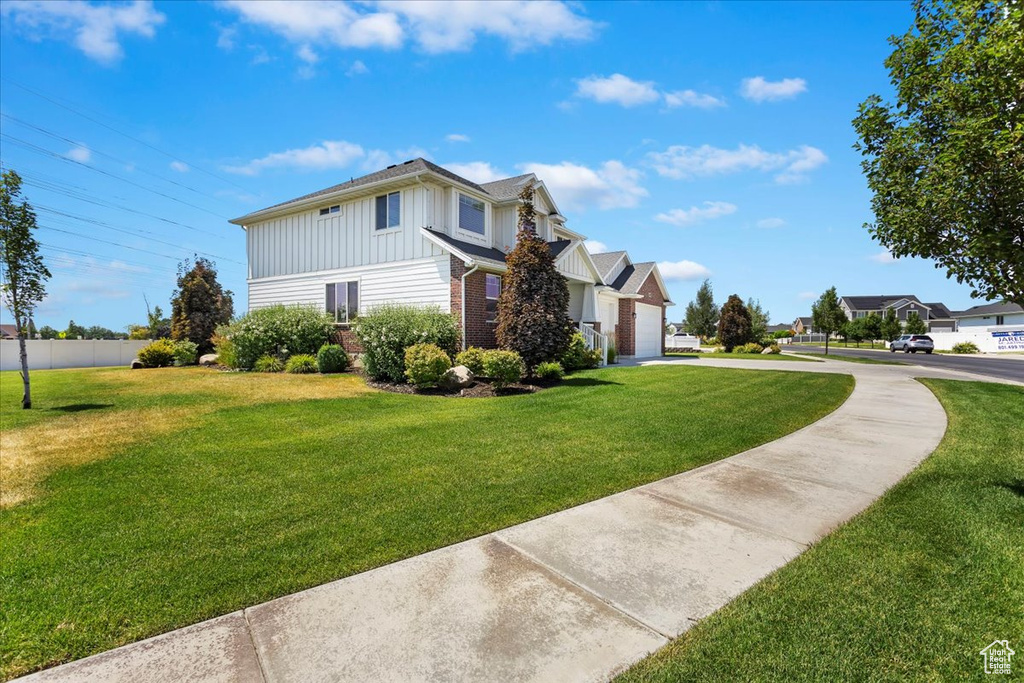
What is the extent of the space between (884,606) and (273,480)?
5.35 m

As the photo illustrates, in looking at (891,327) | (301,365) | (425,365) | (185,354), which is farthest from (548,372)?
(891,327)

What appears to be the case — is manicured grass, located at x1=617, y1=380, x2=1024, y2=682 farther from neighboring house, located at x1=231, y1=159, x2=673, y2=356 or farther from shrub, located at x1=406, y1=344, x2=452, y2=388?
neighboring house, located at x1=231, y1=159, x2=673, y2=356

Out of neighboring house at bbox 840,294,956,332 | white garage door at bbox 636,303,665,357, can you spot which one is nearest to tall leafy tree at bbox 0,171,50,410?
white garage door at bbox 636,303,665,357

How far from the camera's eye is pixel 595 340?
1839 centimetres

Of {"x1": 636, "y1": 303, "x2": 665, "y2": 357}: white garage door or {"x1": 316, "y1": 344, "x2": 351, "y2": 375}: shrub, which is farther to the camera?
{"x1": 636, "y1": 303, "x2": 665, "y2": 357}: white garage door

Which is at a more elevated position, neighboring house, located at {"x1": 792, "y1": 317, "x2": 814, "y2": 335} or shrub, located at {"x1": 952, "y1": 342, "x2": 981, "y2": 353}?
neighboring house, located at {"x1": 792, "y1": 317, "x2": 814, "y2": 335}

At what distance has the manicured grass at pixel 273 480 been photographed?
290 cm

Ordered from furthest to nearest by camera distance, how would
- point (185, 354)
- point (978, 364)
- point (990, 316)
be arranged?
point (990, 316) < point (978, 364) < point (185, 354)

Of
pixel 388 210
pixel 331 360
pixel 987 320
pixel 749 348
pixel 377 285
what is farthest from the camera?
pixel 987 320

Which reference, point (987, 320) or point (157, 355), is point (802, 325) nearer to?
point (987, 320)

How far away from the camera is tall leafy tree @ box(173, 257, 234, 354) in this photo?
2184cm

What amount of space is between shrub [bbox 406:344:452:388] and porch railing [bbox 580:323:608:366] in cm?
809

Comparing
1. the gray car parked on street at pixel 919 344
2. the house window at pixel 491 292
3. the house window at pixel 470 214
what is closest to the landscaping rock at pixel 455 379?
the house window at pixel 491 292

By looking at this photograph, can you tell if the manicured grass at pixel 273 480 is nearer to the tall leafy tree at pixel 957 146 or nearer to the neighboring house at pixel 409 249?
the tall leafy tree at pixel 957 146
